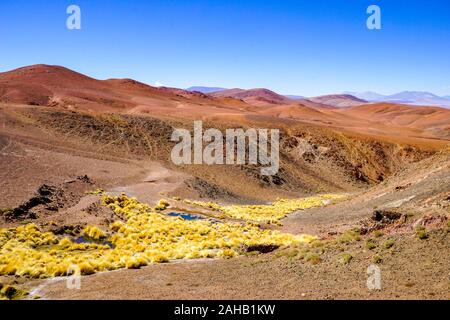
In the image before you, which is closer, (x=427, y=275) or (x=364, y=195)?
(x=427, y=275)

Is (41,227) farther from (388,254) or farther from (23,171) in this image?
(388,254)

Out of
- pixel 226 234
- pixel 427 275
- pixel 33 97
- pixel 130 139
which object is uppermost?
pixel 33 97

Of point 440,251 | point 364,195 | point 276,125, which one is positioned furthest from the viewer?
point 276,125

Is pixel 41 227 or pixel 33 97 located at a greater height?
pixel 33 97

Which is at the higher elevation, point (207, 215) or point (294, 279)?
point (294, 279)

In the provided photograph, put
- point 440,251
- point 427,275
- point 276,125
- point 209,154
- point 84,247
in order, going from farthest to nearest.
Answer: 1. point 276,125
2. point 209,154
3. point 84,247
4. point 440,251
5. point 427,275

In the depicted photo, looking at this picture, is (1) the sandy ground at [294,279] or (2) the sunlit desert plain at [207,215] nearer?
(1) the sandy ground at [294,279]

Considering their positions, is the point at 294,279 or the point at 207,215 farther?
the point at 207,215

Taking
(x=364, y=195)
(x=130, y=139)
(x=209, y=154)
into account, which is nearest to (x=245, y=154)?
(x=209, y=154)

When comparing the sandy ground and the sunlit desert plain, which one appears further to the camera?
the sunlit desert plain
